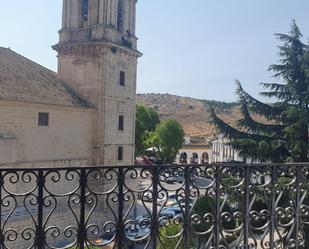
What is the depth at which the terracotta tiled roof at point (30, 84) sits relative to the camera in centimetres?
1816

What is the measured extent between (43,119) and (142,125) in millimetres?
23671

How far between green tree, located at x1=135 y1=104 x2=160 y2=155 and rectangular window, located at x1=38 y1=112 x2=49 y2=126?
20611mm

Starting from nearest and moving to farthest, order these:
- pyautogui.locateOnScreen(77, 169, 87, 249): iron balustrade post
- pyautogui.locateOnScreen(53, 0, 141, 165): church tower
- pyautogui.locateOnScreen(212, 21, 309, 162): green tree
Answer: pyautogui.locateOnScreen(77, 169, 87, 249): iron balustrade post, pyautogui.locateOnScreen(212, 21, 309, 162): green tree, pyautogui.locateOnScreen(53, 0, 141, 165): church tower

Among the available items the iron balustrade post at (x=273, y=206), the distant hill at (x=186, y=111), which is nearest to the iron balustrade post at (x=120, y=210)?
the iron balustrade post at (x=273, y=206)

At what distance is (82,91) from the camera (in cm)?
2327

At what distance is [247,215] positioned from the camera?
4164 mm

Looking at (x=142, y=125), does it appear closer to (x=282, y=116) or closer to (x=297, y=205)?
(x=282, y=116)

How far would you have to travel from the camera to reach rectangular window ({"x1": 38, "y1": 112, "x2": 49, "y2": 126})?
765 inches

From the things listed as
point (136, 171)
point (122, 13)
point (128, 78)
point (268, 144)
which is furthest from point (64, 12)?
point (136, 171)

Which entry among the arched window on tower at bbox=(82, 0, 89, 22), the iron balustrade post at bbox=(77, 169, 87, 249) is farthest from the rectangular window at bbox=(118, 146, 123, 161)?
the iron balustrade post at bbox=(77, 169, 87, 249)

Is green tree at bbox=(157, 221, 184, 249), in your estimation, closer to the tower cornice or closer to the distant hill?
the tower cornice

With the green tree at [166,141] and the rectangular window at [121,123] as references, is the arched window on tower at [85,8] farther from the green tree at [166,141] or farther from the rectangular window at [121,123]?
the green tree at [166,141]

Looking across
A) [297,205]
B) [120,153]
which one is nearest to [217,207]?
[297,205]

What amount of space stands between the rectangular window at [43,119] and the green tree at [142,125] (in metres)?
20.6
